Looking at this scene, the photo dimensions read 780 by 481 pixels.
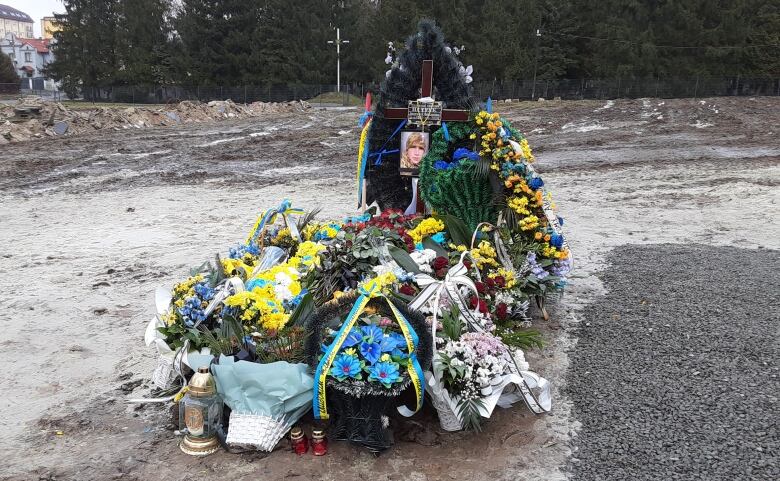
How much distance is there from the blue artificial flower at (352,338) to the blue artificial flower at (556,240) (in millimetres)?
2879

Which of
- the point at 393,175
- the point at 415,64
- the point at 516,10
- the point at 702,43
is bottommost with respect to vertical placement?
the point at 393,175

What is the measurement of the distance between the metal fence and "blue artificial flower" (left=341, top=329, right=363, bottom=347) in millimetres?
34517

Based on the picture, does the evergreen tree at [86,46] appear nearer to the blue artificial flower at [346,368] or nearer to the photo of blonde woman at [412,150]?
the photo of blonde woman at [412,150]

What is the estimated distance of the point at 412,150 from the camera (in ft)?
25.5

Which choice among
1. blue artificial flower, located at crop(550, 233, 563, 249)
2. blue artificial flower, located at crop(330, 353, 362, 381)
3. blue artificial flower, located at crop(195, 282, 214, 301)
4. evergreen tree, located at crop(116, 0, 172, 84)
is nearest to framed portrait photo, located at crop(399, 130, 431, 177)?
blue artificial flower, located at crop(550, 233, 563, 249)

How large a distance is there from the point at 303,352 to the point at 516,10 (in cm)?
5163

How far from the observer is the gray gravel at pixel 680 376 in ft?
12.4

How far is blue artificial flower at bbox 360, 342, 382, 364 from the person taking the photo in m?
3.92

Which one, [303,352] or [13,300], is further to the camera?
[13,300]

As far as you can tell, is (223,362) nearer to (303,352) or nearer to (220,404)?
(220,404)

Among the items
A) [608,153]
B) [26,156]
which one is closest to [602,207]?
[608,153]

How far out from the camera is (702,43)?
150ft

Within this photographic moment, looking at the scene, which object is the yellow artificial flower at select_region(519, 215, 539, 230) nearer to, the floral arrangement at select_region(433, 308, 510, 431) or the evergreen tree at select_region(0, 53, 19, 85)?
the floral arrangement at select_region(433, 308, 510, 431)

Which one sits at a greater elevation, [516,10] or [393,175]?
[516,10]
